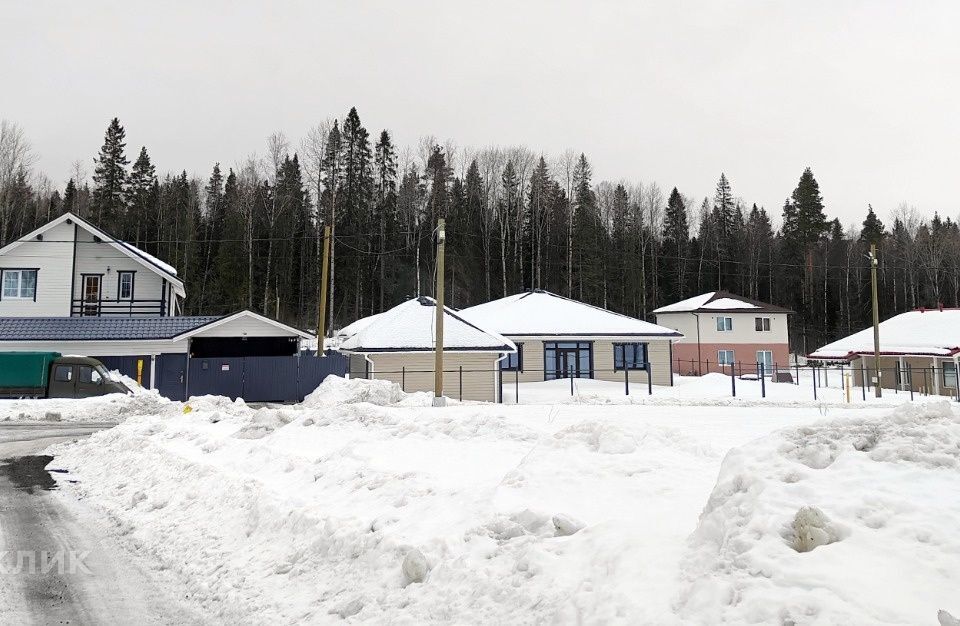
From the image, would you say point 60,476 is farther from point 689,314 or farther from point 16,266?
point 689,314

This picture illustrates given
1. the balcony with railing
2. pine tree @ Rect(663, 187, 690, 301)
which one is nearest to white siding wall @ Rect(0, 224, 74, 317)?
the balcony with railing

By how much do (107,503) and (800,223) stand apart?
291 feet

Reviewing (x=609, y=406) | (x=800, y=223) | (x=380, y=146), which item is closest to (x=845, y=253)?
(x=800, y=223)

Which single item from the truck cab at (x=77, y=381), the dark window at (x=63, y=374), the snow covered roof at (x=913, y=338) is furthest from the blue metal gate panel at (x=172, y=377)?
the snow covered roof at (x=913, y=338)

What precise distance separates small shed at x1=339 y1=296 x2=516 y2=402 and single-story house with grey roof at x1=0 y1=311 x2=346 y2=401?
65.4 inches

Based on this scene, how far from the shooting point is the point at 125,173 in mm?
64750

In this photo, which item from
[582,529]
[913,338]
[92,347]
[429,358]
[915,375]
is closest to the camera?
[582,529]

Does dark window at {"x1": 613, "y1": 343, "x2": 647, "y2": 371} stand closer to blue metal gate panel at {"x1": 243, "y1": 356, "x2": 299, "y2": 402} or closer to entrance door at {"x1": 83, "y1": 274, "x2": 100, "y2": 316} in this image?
blue metal gate panel at {"x1": 243, "y1": 356, "x2": 299, "y2": 402}

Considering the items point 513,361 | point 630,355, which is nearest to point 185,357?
point 513,361

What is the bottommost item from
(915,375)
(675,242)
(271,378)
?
(915,375)

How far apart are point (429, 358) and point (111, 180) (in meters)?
48.5

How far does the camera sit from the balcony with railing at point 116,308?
1507 inches

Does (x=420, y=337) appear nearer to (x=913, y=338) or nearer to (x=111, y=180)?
(x=913, y=338)

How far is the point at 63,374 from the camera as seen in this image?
28453 mm
